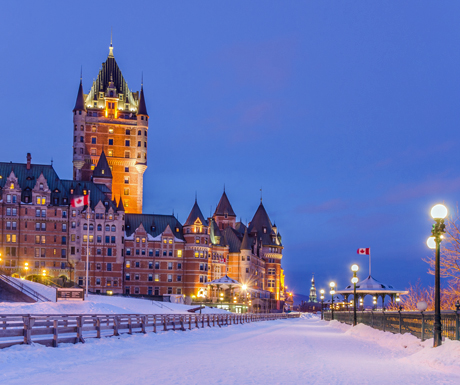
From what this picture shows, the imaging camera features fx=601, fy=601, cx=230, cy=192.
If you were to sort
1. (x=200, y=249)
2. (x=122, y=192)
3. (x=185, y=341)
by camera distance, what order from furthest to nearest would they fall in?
1. (x=122, y=192)
2. (x=200, y=249)
3. (x=185, y=341)

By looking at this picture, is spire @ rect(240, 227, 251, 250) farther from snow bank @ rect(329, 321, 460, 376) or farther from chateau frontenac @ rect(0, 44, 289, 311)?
snow bank @ rect(329, 321, 460, 376)

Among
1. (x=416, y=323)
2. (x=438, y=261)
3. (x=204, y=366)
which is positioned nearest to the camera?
(x=204, y=366)

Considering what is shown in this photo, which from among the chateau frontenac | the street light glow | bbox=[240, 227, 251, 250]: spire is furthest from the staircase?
bbox=[240, 227, 251, 250]: spire

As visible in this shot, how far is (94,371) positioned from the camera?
16344mm

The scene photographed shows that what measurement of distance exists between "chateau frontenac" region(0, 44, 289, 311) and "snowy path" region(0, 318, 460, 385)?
193 ft

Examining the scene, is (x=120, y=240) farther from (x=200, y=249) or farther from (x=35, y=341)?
(x=35, y=341)

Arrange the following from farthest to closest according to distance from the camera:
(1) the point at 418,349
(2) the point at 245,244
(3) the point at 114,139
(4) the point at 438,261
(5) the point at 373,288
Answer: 1. (2) the point at 245,244
2. (3) the point at 114,139
3. (5) the point at 373,288
4. (1) the point at 418,349
5. (4) the point at 438,261

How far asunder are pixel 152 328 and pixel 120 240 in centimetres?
7805

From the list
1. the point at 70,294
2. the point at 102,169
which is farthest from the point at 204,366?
the point at 102,169

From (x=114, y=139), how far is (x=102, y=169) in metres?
11.6

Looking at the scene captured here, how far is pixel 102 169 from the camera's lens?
4889 inches

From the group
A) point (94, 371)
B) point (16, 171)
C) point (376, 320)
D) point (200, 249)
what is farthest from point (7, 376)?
point (200, 249)

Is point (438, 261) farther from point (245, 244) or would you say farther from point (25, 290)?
point (245, 244)

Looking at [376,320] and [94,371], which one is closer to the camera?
[94,371]
